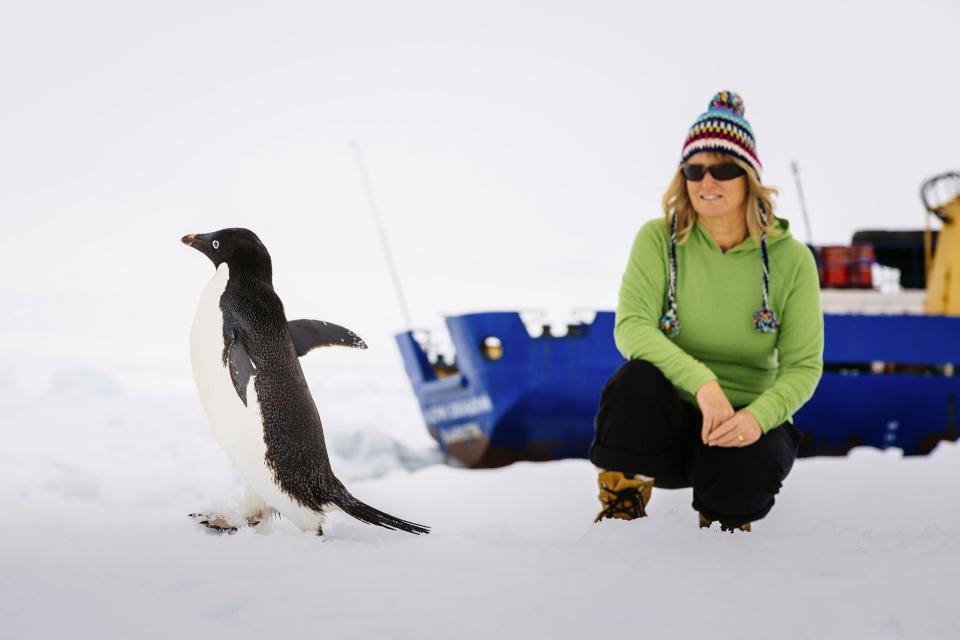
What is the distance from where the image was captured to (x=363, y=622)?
118 cm

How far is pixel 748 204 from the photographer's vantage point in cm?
189

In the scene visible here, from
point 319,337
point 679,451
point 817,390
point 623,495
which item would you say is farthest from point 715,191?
point 817,390

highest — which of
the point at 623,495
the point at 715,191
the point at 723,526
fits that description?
the point at 715,191

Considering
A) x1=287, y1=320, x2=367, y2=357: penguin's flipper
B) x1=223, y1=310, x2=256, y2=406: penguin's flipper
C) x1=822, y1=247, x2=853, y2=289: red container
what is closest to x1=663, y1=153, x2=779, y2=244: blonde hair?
x1=287, y1=320, x2=367, y2=357: penguin's flipper

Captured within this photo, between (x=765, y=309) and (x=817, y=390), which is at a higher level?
(x=765, y=309)

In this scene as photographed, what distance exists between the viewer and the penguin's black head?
1628 millimetres

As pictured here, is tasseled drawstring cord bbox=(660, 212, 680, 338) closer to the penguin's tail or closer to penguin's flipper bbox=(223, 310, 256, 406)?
the penguin's tail

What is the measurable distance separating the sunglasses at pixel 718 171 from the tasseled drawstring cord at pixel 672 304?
0.14 m

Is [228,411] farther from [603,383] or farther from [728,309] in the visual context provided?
[603,383]

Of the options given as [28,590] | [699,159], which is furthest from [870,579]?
[28,590]

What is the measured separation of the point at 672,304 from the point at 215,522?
1.04m

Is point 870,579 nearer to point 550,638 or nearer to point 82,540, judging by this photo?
point 550,638

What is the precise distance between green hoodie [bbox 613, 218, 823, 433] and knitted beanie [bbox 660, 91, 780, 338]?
0.05 ft

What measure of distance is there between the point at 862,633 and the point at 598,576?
0.40m
